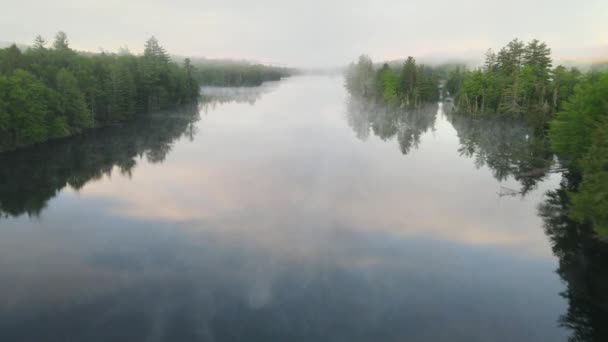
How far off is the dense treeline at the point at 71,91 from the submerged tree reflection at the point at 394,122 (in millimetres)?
58590

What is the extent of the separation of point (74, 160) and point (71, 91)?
27.6 metres

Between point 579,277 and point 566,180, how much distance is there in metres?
27.0

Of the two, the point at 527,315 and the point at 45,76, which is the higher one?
the point at 45,76

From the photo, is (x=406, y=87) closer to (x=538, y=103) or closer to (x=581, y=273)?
(x=538, y=103)

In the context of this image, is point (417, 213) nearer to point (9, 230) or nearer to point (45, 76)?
point (9, 230)

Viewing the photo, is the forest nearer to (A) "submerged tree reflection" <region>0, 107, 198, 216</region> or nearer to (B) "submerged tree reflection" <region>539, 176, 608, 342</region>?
(B) "submerged tree reflection" <region>539, 176, 608, 342</region>

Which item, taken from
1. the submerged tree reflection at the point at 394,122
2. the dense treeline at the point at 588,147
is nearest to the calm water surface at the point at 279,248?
the dense treeline at the point at 588,147

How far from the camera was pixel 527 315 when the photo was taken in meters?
25.3

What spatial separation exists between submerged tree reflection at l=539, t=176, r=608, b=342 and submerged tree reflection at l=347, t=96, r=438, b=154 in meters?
36.6

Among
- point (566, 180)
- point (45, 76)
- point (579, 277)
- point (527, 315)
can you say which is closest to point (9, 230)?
point (527, 315)

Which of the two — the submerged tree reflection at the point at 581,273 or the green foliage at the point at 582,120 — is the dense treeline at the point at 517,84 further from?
the submerged tree reflection at the point at 581,273

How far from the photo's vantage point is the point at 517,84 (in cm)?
9769

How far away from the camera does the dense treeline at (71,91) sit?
2731 inches

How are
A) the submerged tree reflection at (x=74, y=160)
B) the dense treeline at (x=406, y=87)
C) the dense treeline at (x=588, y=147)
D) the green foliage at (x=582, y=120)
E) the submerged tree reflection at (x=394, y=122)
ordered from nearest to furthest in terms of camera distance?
the dense treeline at (x=588, y=147) < the green foliage at (x=582, y=120) < the submerged tree reflection at (x=74, y=160) < the submerged tree reflection at (x=394, y=122) < the dense treeline at (x=406, y=87)
